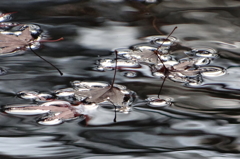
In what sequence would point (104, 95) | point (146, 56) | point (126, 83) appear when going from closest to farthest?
point (104, 95), point (126, 83), point (146, 56)

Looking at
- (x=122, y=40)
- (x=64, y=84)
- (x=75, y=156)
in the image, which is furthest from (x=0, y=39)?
(x=75, y=156)

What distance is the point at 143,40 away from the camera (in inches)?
65.6

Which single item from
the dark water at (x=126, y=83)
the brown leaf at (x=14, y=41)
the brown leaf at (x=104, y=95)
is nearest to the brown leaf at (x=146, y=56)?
the dark water at (x=126, y=83)

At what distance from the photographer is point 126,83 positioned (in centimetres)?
132

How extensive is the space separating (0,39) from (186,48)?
0.80 metres

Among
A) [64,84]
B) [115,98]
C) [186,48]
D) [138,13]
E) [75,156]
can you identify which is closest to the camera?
[75,156]

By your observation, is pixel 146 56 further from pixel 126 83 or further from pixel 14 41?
pixel 14 41

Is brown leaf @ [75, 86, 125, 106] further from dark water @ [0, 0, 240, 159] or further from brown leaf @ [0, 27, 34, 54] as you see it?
brown leaf @ [0, 27, 34, 54]

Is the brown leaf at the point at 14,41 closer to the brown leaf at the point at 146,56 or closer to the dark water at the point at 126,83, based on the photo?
the dark water at the point at 126,83

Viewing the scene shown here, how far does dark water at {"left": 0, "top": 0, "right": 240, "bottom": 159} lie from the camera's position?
102 centimetres

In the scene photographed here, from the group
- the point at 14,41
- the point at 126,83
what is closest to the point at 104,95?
the point at 126,83

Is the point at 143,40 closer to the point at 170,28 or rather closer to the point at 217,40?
the point at 170,28

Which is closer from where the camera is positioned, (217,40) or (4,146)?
(4,146)

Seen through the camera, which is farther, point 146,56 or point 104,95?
point 146,56
